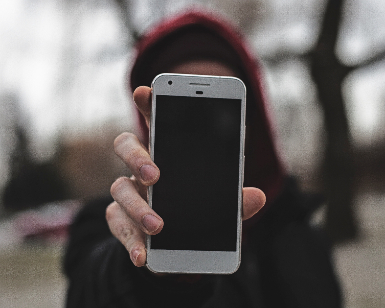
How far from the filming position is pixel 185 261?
121cm

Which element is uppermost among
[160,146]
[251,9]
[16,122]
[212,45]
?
[212,45]

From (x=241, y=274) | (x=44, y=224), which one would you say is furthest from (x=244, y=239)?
(x=44, y=224)

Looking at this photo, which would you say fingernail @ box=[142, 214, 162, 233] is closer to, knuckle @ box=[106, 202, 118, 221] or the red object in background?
knuckle @ box=[106, 202, 118, 221]

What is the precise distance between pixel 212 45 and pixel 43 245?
320 inches

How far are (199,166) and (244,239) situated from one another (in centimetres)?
66

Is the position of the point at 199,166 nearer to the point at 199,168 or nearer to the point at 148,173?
the point at 199,168

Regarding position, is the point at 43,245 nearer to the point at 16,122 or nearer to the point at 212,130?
the point at 16,122

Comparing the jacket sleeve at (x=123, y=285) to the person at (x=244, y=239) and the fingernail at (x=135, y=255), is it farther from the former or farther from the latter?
→ the fingernail at (x=135, y=255)

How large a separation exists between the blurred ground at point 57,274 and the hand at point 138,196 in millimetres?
2659

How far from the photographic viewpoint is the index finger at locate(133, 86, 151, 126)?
117cm

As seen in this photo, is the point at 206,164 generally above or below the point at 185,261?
above

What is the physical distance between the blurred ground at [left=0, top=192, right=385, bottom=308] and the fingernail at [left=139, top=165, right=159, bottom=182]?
2875 millimetres

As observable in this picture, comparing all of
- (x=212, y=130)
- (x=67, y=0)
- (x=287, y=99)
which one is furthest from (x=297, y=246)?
(x=67, y=0)

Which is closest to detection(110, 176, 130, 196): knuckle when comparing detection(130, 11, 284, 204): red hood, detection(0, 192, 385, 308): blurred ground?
detection(130, 11, 284, 204): red hood
